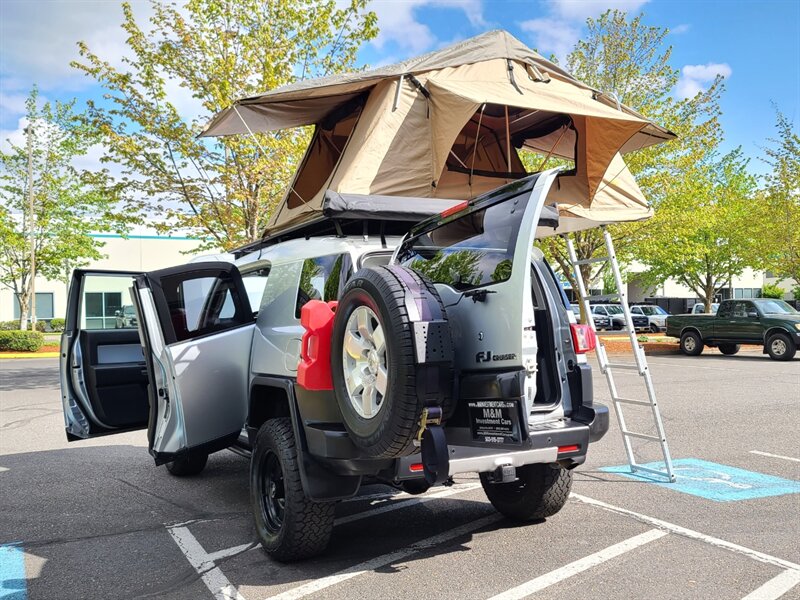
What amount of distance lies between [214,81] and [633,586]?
13.6m

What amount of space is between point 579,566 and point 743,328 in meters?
18.3

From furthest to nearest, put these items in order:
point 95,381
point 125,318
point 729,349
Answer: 1. point 729,349
2. point 125,318
3. point 95,381

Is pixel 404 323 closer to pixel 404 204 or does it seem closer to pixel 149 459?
pixel 404 204

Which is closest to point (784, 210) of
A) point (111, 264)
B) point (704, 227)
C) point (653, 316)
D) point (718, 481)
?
point (704, 227)

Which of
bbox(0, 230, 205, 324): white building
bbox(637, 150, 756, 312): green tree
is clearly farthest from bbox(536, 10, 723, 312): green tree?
bbox(0, 230, 205, 324): white building

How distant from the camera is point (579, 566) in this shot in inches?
152

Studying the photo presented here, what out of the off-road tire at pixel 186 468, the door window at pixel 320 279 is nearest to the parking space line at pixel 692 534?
the door window at pixel 320 279

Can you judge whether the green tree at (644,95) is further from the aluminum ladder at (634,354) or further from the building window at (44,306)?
the building window at (44,306)

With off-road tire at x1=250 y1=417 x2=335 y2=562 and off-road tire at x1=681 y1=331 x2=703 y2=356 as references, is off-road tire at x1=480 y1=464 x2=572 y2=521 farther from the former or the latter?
off-road tire at x1=681 y1=331 x2=703 y2=356

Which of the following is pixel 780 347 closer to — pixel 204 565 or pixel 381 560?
pixel 381 560

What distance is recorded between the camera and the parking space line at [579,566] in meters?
3.52

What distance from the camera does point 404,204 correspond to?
4516 millimetres

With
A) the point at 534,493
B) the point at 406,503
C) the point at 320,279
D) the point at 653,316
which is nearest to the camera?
the point at 320,279

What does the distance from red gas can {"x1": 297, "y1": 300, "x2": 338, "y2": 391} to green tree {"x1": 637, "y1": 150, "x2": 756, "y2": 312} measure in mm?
19259
